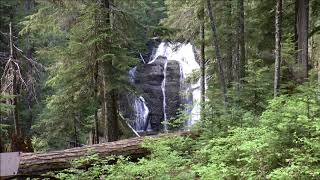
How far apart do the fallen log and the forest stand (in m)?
0.03

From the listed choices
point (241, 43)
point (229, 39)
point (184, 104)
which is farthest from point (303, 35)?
point (184, 104)

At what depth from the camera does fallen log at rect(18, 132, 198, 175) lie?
Result: 895 centimetres

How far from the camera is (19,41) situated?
2442 cm

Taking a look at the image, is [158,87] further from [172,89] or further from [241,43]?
[241,43]

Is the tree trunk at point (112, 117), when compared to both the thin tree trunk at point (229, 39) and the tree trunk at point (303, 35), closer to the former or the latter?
the thin tree trunk at point (229, 39)

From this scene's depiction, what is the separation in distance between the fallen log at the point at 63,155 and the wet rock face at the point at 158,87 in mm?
13029

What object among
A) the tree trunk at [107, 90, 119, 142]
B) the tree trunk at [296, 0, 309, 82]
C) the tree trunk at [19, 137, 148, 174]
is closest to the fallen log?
the tree trunk at [19, 137, 148, 174]

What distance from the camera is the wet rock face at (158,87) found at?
24.8 metres

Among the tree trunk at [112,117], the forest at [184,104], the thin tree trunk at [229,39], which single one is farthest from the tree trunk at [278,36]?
the tree trunk at [112,117]

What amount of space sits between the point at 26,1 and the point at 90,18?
1938 cm

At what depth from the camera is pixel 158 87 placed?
26.2m

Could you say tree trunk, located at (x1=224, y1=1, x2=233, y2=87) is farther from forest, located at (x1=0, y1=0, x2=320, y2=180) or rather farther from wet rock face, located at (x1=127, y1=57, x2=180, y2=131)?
wet rock face, located at (x1=127, y1=57, x2=180, y2=131)

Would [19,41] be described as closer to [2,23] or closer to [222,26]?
[2,23]

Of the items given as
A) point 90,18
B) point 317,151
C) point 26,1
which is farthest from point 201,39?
point 26,1
